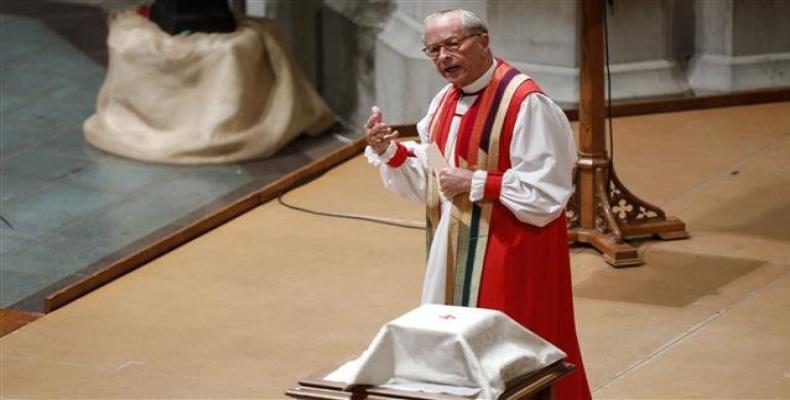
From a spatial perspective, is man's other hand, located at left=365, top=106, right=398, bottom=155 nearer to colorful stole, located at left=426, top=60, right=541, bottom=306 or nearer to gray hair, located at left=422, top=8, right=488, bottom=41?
colorful stole, located at left=426, top=60, right=541, bottom=306

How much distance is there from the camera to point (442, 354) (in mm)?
4441

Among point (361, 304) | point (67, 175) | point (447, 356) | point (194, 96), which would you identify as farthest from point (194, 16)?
point (447, 356)

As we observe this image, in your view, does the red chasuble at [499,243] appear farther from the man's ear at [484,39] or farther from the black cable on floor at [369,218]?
the black cable on floor at [369,218]

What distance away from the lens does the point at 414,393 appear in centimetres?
442

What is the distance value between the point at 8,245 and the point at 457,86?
4.26 m

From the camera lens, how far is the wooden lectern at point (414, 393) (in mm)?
4430

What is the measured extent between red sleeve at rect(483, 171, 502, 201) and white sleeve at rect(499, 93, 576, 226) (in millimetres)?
13

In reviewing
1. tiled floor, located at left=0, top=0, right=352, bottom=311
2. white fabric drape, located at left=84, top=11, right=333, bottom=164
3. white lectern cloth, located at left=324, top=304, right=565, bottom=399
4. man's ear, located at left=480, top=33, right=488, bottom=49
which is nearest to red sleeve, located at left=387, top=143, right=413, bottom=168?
man's ear, located at left=480, top=33, right=488, bottom=49

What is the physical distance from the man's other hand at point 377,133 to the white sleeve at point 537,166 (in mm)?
365

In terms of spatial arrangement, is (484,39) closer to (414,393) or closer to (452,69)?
(452,69)

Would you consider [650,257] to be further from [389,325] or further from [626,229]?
[389,325]

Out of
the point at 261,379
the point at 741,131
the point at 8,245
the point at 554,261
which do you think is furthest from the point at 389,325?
the point at 741,131

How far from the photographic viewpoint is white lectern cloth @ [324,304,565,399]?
4.42m

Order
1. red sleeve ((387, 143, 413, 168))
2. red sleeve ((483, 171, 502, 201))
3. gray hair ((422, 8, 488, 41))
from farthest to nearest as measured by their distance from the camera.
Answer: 1. red sleeve ((387, 143, 413, 168))
2. red sleeve ((483, 171, 502, 201))
3. gray hair ((422, 8, 488, 41))
